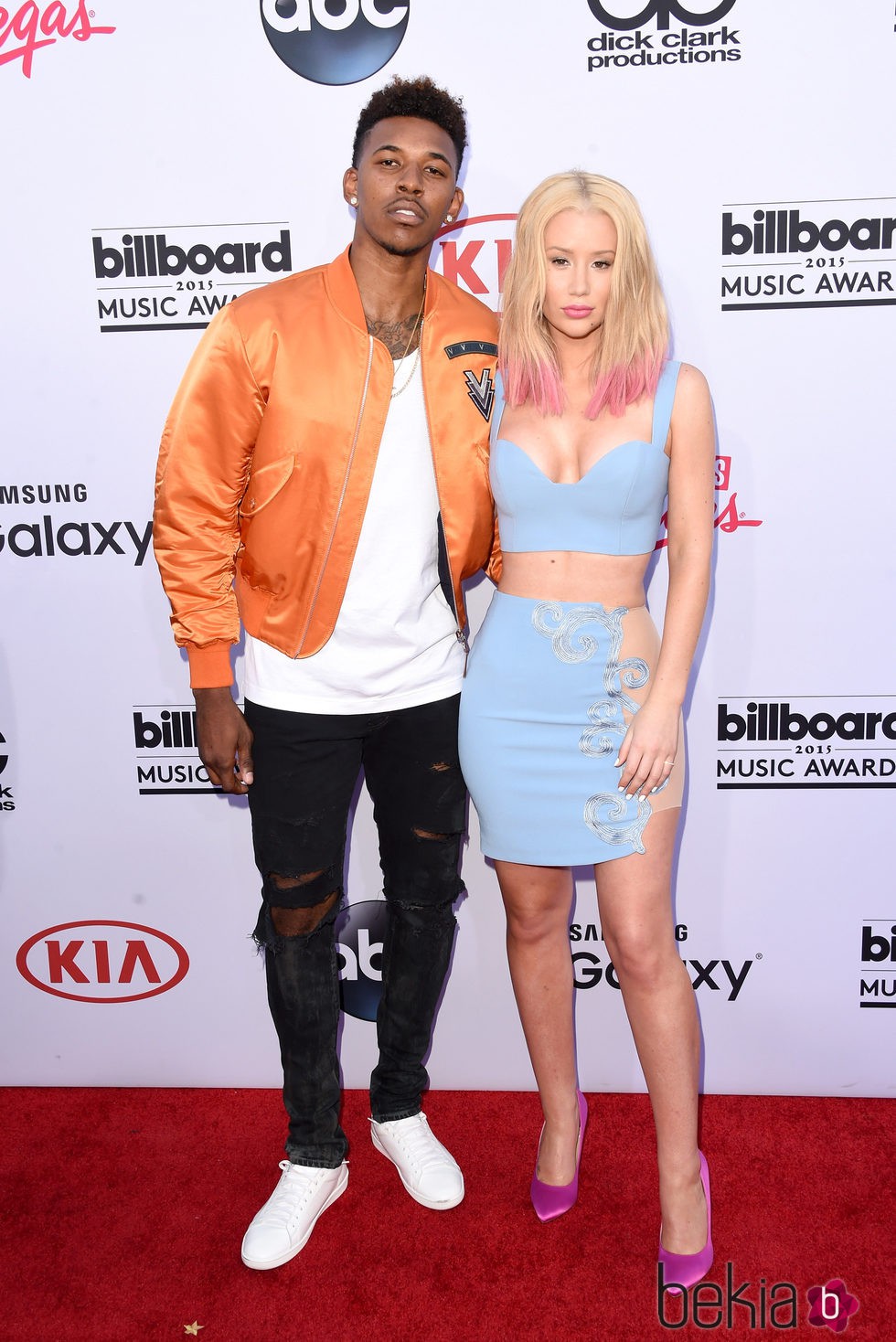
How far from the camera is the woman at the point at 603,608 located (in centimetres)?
202

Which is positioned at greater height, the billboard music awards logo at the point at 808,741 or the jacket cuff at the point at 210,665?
the jacket cuff at the point at 210,665

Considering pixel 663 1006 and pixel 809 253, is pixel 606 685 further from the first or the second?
pixel 809 253

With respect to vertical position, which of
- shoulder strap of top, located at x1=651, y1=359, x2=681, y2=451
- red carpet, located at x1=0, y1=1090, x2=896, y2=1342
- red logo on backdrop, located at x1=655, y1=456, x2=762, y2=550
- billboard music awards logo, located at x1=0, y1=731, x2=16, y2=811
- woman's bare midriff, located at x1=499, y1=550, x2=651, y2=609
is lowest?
red carpet, located at x1=0, y1=1090, x2=896, y2=1342

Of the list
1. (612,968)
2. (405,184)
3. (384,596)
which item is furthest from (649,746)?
(405,184)

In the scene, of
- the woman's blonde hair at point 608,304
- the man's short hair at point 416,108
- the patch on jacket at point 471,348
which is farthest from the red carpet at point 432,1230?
the man's short hair at point 416,108

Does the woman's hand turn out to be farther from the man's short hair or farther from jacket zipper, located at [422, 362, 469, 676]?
the man's short hair

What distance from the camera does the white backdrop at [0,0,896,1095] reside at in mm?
2367

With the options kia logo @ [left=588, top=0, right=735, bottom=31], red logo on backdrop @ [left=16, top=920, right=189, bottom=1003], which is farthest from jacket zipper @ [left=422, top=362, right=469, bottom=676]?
red logo on backdrop @ [left=16, top=920, right=189, bottom=1003]

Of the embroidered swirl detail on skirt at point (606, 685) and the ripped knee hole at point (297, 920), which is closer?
the embroidered swirl detail on skirt at point (606, 685)

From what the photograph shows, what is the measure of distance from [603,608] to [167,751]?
4.27ft

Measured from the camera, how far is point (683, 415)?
79.5 inches

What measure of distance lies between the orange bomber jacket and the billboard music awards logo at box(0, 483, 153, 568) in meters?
0.54

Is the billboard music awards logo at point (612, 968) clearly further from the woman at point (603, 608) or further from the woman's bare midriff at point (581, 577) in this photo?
the woman's bare midriff at point (581, 577)

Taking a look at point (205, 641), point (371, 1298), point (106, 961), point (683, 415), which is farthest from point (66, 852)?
point (683, 415)
